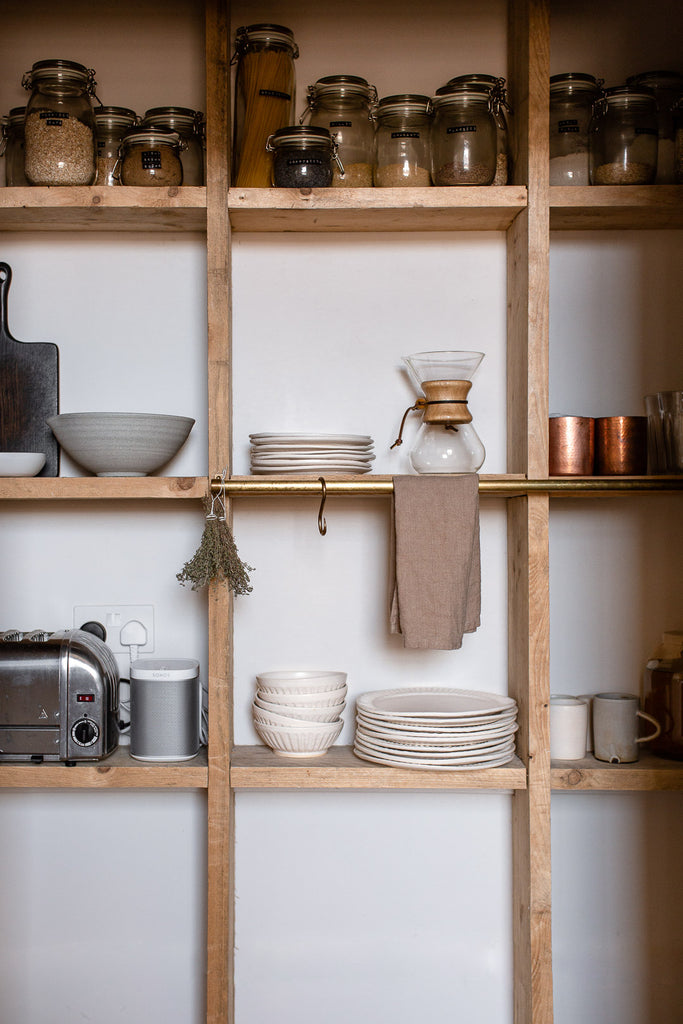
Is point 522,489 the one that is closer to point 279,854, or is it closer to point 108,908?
point 279,854

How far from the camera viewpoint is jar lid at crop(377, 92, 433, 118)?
5.69 ft

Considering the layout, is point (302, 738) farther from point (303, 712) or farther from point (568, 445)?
point (568, 445)

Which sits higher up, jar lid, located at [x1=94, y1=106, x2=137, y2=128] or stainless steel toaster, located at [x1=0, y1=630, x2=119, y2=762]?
jar lid, located at [x1=94, y1=106, x2=137, y2=128]

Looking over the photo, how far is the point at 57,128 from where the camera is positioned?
169cm

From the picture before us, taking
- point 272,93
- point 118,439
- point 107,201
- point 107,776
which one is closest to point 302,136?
point 272,93

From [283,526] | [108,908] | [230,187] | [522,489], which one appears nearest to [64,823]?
[108,908]

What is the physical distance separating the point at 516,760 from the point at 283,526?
0.70m

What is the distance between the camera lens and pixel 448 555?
1.67m

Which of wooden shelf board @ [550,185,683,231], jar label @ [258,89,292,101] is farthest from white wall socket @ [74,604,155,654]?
wooden shelf board @ [550,185,683,231]

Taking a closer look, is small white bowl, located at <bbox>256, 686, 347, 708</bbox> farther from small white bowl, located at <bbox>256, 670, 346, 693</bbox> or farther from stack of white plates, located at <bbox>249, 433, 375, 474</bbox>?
stack of white plates, located at <bbox>249, 433, 375, 474</bbox>

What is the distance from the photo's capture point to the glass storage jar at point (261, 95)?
174 centimetres

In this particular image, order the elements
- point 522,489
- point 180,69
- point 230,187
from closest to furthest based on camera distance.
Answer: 1. point 522,489
2. point 230,187
3. point 180,69

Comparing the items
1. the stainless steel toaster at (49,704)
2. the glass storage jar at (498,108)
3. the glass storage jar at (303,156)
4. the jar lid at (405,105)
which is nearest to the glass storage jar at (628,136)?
the glass storage jar at (498,108)

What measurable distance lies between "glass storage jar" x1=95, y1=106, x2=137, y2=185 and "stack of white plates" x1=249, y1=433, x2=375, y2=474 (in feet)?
2.07
